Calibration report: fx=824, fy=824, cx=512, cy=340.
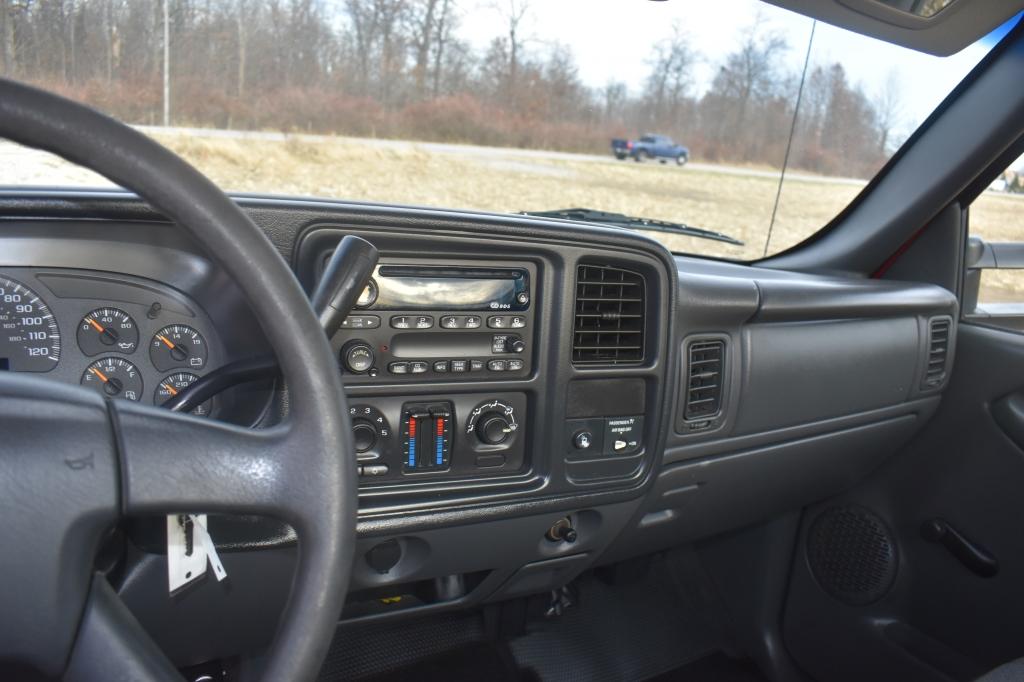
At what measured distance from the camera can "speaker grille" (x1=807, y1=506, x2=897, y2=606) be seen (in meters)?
2.71

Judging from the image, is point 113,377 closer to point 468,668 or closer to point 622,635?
point 468,668

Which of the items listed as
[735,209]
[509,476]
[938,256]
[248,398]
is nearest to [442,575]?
[509,476]

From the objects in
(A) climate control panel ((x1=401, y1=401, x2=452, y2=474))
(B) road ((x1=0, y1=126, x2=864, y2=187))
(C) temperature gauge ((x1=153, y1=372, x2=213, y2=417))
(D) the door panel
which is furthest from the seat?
(C) temperature gauge ((x1=153, y1=372, x2=213, y2=417))

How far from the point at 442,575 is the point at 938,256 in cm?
195

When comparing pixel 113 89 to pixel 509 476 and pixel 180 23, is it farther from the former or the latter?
pixel 509 476

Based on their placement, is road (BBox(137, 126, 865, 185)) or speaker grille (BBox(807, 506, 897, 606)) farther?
speaker grille (BBox(807, 506, 897, 606))

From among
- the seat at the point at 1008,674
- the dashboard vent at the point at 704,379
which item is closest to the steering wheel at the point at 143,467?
the dashboard vent at the point at 704,379

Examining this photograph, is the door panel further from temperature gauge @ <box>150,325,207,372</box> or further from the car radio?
temperature gauge @ <box>150,325,207,372</box>

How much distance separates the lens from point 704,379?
2074 mm

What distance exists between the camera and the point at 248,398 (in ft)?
4.98

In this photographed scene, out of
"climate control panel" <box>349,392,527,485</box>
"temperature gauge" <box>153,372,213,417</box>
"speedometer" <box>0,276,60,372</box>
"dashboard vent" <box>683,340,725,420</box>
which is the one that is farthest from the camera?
"dashboard vent" <box>683,340,725,420</box>

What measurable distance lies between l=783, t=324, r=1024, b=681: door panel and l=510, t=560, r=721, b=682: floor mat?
1.18 ft

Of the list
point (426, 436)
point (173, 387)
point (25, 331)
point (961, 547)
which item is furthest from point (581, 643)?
point (25, 331)

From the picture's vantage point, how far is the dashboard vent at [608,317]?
5.98 ft
